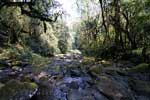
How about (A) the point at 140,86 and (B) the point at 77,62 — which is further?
(B) the point at 77,62

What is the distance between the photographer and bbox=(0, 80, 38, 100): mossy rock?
7.46 meters

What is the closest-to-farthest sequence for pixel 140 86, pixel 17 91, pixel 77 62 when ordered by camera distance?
pixel 17 91
pixel 140 86
pixel 77 62

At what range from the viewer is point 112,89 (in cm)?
877

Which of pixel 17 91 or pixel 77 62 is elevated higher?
pixel 17 91

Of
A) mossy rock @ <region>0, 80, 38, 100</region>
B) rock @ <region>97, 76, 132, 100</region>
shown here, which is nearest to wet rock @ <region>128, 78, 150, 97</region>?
rock @ <region>97, 76, 132, 100</region>

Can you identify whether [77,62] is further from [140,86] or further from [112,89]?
[112,89]

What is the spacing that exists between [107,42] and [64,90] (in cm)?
1377

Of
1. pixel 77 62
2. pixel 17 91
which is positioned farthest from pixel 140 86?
pixel 77 62

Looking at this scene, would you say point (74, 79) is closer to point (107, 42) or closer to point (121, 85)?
point (121, 85)

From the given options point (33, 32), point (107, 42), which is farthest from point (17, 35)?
point (107, 42)

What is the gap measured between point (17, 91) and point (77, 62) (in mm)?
11586

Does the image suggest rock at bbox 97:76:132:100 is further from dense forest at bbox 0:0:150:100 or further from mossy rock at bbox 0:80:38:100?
mossy rock at bbox 0:80:38:100

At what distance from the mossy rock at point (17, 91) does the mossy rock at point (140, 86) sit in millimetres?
3846

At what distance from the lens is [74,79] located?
11000mm
